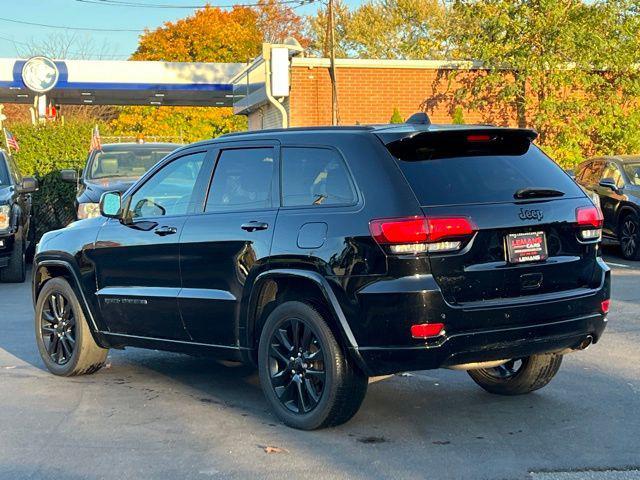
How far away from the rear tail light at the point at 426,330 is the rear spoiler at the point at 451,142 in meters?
1.02

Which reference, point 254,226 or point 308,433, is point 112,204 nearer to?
point 254,226

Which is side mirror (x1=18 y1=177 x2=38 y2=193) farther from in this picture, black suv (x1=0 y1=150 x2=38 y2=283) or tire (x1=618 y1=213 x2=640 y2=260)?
tire (x1=618 y1=213 x2=640 y2=260)

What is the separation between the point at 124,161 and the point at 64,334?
26.9 ft

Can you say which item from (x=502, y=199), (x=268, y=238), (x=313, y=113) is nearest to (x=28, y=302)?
(x=268, y=238)

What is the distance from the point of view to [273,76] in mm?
22266

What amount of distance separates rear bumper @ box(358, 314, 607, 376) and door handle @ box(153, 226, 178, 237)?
185 centimetres

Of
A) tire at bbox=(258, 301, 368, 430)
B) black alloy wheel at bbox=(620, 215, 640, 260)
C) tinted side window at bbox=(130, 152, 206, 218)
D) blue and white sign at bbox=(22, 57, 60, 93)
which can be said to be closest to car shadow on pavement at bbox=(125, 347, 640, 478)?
tire at bbox=(258, 301, 368, 430)

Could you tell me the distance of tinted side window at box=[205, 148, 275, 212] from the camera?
596cm

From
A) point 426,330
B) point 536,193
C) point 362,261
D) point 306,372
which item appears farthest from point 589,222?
point 306,372

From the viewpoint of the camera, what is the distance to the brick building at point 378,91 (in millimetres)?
24094

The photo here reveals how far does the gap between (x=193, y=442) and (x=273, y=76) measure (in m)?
17.6

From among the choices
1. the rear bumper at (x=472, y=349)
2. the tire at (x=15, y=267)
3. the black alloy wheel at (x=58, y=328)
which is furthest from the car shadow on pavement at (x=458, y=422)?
the tire at (x=15, y=267)

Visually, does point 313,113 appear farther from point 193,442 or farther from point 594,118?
point 193,442

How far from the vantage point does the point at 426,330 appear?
4.96 m
